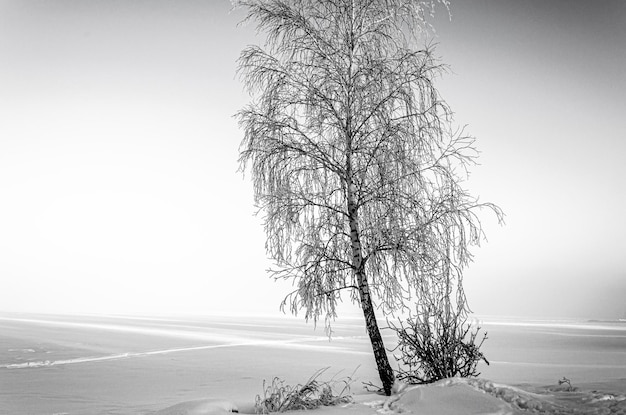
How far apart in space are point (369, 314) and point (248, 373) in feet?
28.1

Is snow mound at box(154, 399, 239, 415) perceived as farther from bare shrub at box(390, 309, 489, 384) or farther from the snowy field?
bare shrub at box(390, 309, 489, 384)

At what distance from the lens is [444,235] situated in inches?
416

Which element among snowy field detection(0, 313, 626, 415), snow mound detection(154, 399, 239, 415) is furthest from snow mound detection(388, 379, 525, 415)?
snow mound detection(154, 399, 239, 415)

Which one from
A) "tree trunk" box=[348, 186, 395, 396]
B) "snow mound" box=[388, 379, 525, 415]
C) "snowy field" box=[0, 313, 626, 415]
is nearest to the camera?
"snow mound" box=[388, 379, 525, 415]

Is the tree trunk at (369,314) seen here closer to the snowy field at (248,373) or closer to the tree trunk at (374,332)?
the tree trunk at (374,332)

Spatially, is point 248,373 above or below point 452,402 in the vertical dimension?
below

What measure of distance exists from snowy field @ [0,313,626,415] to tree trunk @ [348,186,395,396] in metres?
0.60

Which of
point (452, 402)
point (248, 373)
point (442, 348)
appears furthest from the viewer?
point (248, 373)

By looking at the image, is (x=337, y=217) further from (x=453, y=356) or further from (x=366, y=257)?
(x=453, y=356)

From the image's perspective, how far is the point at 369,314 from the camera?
1102 centimetres

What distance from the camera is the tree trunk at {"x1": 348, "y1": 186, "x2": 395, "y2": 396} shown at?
429 inches

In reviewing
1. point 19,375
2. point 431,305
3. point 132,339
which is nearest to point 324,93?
point 431,305

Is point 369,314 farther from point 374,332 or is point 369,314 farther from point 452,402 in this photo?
point 452,402

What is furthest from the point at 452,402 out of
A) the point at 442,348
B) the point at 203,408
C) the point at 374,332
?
the point at 203,408
